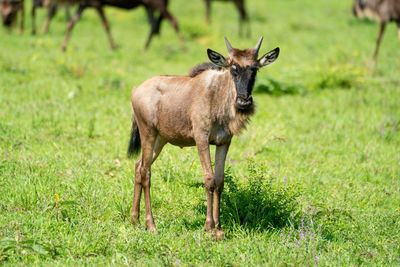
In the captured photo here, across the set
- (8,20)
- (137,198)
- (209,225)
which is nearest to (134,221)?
(137,198)

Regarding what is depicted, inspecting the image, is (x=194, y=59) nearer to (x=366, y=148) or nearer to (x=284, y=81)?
(x=284, y=81)

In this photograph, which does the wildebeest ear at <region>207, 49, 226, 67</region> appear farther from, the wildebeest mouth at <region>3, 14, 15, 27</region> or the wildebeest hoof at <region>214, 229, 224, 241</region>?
the wildebeest mouth at <region>3, 14, 15, 27</region>

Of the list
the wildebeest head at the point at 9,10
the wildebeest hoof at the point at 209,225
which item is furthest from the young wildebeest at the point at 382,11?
the wildebeest head at the point at 9,10

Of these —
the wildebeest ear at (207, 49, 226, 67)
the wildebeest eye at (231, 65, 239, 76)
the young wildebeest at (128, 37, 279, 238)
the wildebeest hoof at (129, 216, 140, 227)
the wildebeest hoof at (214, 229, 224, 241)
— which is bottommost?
the wildebeest hoof at (129, 216, 140, 227)

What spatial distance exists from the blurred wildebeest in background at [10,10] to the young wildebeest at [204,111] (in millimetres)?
11034

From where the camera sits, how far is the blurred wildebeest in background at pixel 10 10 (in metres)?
14.5

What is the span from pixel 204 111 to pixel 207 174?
0.62 metres

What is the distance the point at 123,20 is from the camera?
18.1m

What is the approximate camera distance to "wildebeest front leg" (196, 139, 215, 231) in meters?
4.43

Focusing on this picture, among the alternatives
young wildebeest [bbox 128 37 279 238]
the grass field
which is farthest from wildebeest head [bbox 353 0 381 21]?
young wildebeest [bbox 128 37 279 238]

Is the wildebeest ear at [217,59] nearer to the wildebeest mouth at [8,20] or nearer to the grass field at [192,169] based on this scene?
the grass field at [192,169]

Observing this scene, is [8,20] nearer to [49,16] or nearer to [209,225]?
[49,16]

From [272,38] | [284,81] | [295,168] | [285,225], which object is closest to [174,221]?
[285,225]

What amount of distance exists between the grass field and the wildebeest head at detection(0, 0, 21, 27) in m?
1.94
